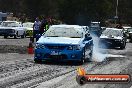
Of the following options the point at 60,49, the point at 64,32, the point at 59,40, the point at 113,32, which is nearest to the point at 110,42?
the point at 113,32

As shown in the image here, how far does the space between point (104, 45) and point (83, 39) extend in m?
15.9

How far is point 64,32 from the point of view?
17938 millimetres

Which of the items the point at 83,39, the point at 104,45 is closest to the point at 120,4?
the point at 104,45

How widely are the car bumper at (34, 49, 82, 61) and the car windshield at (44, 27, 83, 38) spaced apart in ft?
3.91

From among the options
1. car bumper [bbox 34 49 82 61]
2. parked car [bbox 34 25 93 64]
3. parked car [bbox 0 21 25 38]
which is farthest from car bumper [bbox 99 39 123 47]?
car bumper [bbox 34 49 82 61]

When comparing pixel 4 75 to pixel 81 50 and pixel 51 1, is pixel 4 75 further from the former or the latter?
pixel 51 1

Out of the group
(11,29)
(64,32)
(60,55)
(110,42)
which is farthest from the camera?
(11,29)

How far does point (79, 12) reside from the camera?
85.2 m

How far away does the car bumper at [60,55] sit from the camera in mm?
16578

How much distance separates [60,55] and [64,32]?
163 cm

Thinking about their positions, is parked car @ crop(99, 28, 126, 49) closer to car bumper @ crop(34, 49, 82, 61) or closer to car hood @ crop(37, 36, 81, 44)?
car hood @ crop(37, 36, 81, 44)

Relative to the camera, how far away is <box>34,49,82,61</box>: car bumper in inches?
653

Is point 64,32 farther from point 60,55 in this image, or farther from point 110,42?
point 110,42

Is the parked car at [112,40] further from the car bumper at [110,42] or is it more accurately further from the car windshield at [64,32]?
the car windshield at [64,32]
